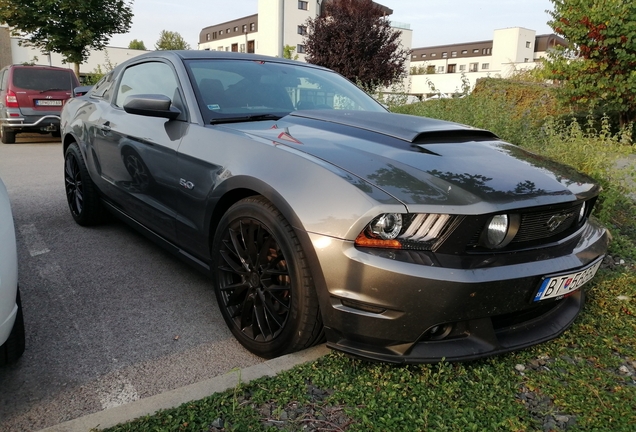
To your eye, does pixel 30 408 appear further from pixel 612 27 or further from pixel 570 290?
pixel 612 27

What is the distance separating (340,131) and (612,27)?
31.0 feet

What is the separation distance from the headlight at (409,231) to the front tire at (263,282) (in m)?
0.34

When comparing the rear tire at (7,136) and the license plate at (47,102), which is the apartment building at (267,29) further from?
the rear tire at (7,136)

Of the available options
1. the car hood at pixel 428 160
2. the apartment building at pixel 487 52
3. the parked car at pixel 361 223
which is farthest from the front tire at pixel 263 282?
the apartment building at pixel 487 52

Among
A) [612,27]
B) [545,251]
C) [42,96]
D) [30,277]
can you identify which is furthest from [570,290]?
[42,96]

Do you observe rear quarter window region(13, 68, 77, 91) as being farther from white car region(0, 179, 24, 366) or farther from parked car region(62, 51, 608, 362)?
white car region(0, 179, 24, 366)

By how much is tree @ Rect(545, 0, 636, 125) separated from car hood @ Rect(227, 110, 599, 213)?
8670 millimetres

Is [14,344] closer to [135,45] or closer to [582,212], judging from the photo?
[582,212]

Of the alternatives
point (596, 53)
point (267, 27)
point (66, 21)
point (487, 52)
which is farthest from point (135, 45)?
point (596, 53)

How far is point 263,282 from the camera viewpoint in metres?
2.50

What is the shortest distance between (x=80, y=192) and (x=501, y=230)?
4.09 metres

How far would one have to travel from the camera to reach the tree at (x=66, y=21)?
1714 cm

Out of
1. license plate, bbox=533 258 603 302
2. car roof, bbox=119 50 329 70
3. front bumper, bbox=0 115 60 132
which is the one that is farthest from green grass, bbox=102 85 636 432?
front bumper, bbox=0 115 60 132

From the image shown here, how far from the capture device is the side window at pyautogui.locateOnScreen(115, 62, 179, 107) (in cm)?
350
